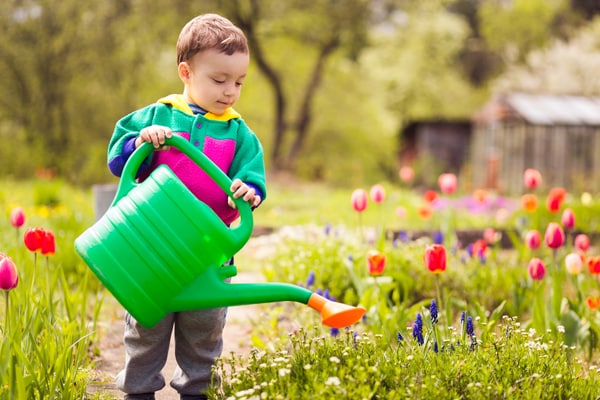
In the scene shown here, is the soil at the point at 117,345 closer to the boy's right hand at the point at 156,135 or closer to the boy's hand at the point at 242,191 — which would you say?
the boy's hand at the point at 242,191

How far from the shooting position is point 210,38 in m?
2.09

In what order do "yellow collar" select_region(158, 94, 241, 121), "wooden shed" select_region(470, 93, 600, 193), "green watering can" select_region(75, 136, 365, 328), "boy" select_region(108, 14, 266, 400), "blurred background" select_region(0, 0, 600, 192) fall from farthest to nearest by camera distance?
1. "wooden shed" select_region(470, 93, 600, 193)
2. "blurred background" select_region(0, 0, 600, 192)
3. "yellow collar" select_region(158, 94, 241, 121)
4. "boy" select_region(108, 14, 266, 400)
5. "green watering can" select_region(75, 136, 365, 328)

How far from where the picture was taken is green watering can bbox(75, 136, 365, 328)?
6.21ft

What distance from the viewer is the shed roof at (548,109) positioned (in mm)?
13344

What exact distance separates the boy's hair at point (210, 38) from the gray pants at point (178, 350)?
0.83 metres

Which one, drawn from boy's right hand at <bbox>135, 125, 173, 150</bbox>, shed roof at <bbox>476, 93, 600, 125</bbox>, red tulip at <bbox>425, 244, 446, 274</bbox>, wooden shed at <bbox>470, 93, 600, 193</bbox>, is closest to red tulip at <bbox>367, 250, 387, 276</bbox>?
red tulip at <bbox>425, 244, 446, 274</bbox>

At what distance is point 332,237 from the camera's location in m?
4.53

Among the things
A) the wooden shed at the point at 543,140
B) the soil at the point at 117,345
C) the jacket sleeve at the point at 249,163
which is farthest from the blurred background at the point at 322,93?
the jacket sleeve at the point at 249,163

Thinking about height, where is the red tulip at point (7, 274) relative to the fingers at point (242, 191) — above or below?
below

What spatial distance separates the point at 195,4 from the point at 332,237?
11.3 m

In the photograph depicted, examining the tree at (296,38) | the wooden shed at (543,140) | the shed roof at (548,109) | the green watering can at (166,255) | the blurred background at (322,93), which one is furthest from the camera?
the tree at (296,38)

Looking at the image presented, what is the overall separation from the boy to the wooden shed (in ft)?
37.6

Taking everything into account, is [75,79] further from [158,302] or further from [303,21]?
[158,302]

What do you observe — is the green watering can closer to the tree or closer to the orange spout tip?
the orange spout tip
